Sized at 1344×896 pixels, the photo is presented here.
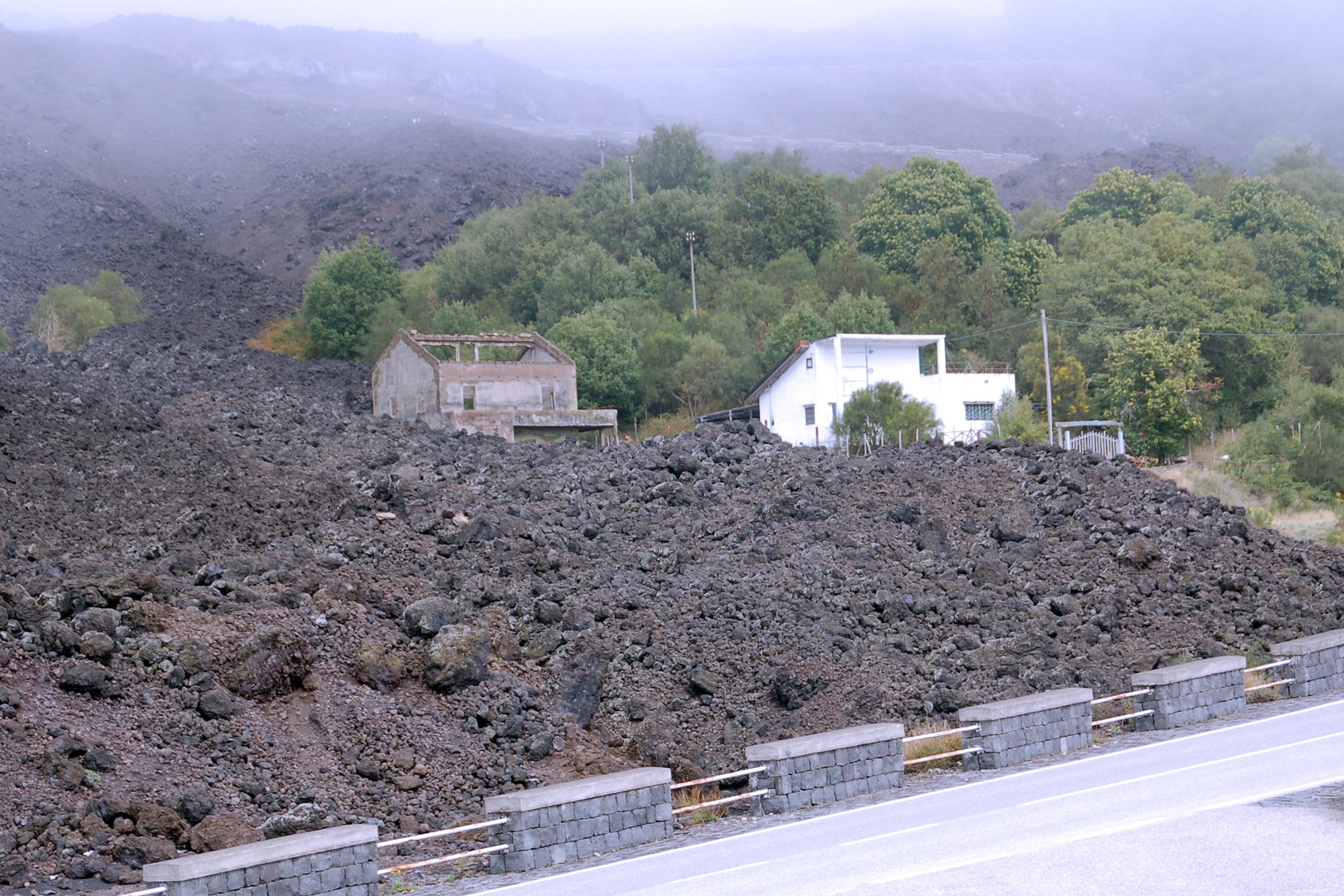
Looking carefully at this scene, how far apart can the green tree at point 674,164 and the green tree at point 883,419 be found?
47.1 meters

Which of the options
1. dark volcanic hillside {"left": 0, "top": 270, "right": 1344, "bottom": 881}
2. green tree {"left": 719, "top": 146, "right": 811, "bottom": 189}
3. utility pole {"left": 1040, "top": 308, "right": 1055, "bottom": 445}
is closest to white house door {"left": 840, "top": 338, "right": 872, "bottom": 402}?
utility pole {"left": 1040, "top": 308, "right": 1055, "bottom": 445}

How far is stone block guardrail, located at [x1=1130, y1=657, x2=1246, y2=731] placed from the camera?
1659 centimetres

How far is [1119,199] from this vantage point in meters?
87.8

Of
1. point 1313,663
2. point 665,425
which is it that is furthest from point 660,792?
point 665,425

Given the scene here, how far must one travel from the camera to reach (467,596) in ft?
84.5

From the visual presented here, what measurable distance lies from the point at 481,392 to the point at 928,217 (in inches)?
A: 1512

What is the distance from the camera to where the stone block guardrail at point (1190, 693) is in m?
16.6

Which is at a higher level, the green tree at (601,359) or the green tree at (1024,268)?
the green tree at (1024,268)

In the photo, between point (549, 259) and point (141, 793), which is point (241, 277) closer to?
point (549, 259)

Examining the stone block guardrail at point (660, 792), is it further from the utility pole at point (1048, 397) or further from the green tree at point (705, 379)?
the green tree at point (705, 379)

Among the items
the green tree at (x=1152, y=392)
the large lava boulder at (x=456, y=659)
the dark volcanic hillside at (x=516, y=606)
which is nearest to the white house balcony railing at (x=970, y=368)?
the green tree at (x=1152, y=392)

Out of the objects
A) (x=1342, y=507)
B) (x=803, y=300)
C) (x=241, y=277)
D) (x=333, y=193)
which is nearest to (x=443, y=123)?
(x=333, y=193)

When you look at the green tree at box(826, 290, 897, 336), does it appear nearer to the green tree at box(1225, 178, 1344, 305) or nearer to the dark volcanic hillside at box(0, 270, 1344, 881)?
the green tree at box(1225, 178, 1344, 305)

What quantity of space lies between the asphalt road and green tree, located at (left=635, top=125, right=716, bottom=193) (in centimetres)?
8194
